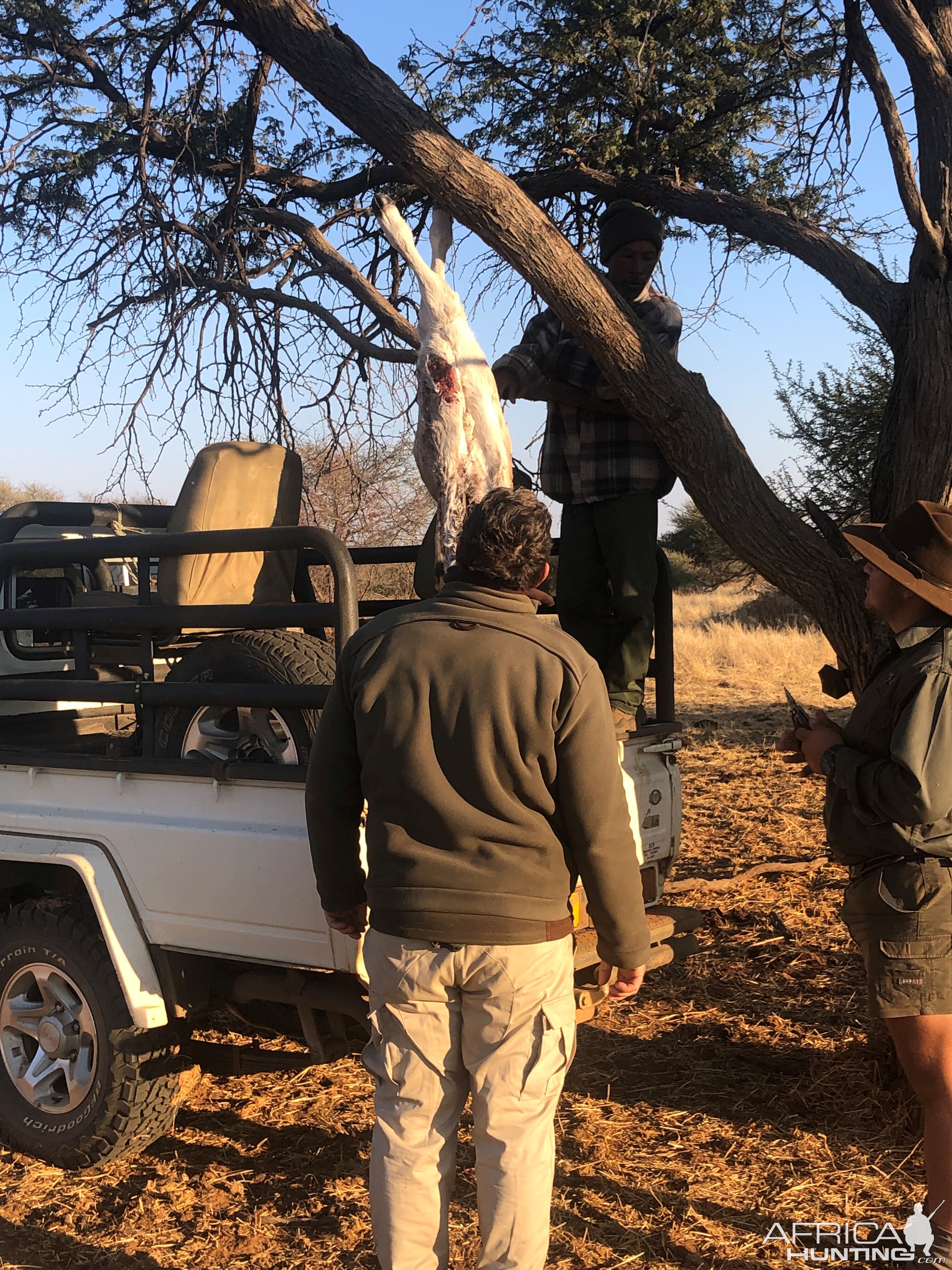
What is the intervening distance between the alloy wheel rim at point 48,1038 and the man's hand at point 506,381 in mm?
2553

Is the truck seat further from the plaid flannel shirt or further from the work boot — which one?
the work boot

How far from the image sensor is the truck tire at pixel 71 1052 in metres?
3.47

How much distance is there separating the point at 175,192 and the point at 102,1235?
16.2ft

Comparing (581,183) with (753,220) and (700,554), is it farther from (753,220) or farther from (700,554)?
(700,554)

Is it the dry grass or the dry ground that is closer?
the dry ground

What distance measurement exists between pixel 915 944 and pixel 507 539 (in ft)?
4.94

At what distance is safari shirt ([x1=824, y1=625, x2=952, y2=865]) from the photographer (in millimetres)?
2684

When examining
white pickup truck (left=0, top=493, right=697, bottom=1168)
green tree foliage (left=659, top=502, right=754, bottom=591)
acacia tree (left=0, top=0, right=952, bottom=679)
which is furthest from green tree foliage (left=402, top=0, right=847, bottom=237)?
green tree foliage (left=659, top=502, right=754, bottom=591)

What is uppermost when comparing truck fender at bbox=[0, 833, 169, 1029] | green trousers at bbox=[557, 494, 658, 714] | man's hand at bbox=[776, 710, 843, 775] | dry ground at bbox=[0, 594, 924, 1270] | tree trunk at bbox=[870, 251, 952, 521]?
tree trunk at bbox=[870, 251, 952, 521]

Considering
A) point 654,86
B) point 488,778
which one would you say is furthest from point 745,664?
point 488,778

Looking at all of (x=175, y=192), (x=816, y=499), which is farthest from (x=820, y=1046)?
(x=816, y=499)

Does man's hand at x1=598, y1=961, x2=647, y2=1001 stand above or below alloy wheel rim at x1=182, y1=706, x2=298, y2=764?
below

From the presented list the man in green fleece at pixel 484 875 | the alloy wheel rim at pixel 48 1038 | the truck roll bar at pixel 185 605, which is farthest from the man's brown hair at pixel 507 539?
the alloy wheel rim at pixel 48 1038

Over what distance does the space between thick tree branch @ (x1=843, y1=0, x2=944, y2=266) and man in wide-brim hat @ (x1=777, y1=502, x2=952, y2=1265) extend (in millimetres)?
1546
